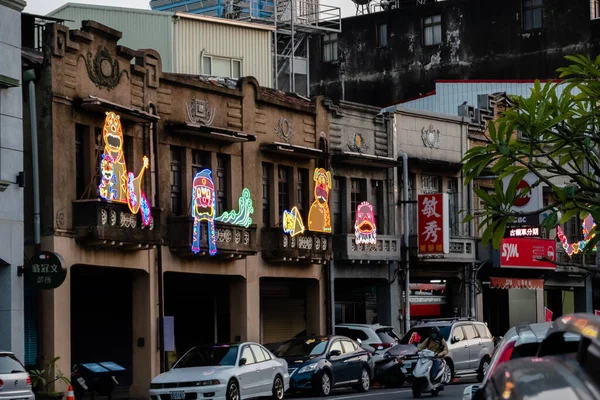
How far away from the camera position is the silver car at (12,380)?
73.0 ft

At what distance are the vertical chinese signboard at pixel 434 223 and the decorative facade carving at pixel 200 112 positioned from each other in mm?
10542

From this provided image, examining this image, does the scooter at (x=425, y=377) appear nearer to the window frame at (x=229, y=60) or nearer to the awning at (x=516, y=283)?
the window frame at (x=229, y=60)

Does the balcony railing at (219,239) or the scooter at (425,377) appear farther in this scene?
the balcony railing at (219,239)

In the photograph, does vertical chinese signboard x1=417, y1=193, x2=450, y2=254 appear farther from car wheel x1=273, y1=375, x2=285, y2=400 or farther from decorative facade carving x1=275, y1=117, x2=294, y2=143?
car wheel x1=273, y1=375, x2=285, y2=400

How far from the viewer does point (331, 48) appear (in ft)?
202

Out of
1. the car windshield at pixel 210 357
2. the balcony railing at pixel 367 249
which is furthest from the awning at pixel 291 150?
the car windshield at pixel 210 357

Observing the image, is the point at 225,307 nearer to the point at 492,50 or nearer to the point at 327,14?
the point at 327,14

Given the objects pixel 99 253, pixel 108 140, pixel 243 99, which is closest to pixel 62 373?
pixel 99 253

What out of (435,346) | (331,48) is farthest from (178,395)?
(331,48)

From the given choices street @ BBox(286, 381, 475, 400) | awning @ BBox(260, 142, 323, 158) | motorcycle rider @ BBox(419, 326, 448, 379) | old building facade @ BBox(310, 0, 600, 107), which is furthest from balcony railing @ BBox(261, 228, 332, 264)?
A: old building facade @ BBox(310, 0, 600, 107)

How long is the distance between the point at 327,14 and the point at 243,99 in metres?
16.5

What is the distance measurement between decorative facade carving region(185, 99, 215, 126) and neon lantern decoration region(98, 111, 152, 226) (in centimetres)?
411

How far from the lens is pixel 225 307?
39.8 metres

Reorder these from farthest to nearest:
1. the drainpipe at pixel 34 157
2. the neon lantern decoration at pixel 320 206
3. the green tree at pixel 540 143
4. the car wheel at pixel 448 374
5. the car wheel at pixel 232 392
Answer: the neon lantern decoration at pixel 320 206
the car wheel at pixel 448 374
the drainpipe at pixel 34 157
the car wheel at pixel 232 392
the green tree at pixel 540 143
